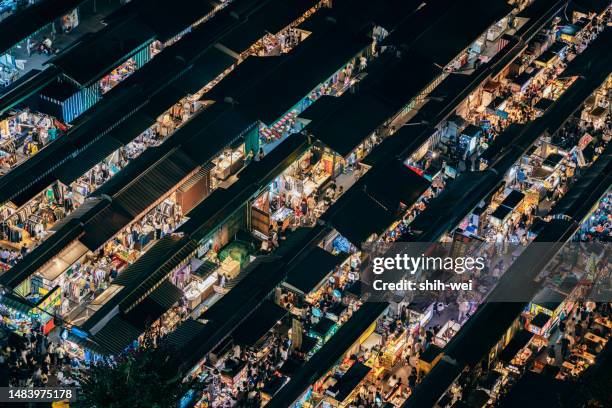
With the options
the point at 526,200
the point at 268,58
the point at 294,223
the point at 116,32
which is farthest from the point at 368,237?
the point at 116,32

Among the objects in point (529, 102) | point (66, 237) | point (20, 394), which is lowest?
point (20, 394)

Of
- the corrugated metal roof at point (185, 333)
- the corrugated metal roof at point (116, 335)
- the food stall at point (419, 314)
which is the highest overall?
the food stall at point (419, 314)

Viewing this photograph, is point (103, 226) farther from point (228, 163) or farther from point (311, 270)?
point (311, 270)

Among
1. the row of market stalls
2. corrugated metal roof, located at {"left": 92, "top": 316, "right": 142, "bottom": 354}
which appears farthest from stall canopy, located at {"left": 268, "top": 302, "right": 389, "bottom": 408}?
the row of market stalls

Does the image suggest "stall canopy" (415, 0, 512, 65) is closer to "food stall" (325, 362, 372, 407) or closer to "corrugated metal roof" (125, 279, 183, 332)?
"corrugated metal roof" (125, 279, 183, 332)

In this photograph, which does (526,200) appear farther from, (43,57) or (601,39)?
(43,57)

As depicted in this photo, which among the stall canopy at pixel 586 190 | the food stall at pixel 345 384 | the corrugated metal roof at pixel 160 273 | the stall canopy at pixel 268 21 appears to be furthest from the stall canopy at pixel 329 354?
the stall canopy at pixel 268 21

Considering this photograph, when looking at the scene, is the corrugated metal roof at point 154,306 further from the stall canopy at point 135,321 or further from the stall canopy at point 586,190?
the stall canopy at point 586,190
